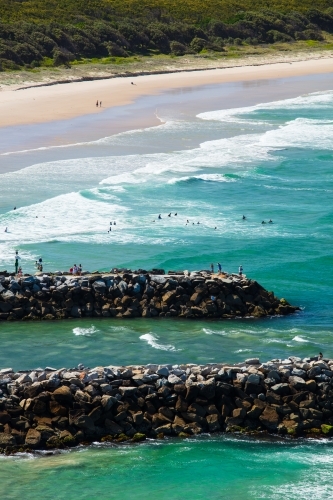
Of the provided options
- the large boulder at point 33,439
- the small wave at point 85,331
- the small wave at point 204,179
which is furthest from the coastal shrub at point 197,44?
the large boulder at point 33,439

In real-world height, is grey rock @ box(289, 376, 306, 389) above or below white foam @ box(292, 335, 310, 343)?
above

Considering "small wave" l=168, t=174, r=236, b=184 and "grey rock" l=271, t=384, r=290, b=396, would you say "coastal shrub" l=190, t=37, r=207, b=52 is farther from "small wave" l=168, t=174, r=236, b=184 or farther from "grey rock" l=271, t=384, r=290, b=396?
"grey rock" l=271, t=384, r=290, b=396

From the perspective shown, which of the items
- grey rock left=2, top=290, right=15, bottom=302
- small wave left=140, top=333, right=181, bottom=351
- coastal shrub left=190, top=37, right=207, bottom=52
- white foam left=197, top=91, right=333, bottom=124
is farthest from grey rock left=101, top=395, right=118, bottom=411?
coastal shrub left=190, top=37, right=207, bottom=52

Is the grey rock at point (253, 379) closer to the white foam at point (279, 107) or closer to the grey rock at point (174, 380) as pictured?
the grey rock at point (174, 380)

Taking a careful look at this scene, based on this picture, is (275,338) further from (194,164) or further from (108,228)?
(194,164)

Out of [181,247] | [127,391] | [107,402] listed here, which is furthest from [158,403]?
[181,247]

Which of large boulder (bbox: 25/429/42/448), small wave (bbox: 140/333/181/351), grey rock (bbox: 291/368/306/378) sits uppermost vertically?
grey rock (bbox: 291/368/306/378)
